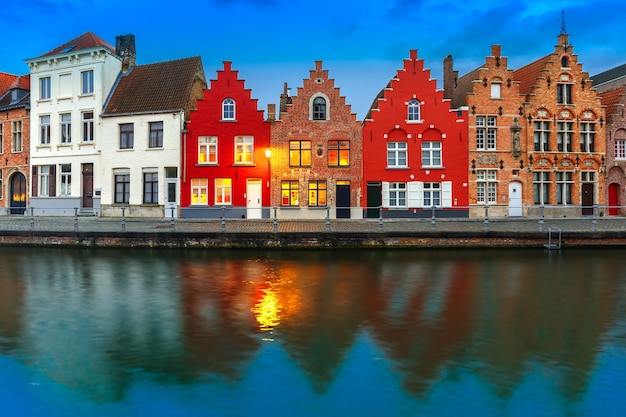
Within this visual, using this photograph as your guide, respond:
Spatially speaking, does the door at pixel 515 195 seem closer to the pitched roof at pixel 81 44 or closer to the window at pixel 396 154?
the window at pixel 396 154

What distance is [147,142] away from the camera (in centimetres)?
3189

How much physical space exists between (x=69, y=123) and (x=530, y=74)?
105ft

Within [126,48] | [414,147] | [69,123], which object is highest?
[126,48]

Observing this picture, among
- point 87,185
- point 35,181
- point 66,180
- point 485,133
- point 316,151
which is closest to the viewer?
point 316,151

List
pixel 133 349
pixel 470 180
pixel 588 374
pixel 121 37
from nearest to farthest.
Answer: pixel 588 374 < pixel 133 349 < pixel 470 180 < pixel 121 37

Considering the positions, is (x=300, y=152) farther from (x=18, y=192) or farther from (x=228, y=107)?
(x=18, y=192)

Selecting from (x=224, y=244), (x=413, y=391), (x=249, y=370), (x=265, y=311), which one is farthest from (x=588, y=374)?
(x=224, y=244)

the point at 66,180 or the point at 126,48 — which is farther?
the point at 126,48

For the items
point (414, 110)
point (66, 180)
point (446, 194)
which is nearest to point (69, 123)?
point (66, 180)

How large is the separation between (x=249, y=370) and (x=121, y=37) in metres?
34.7

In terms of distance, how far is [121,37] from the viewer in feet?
116

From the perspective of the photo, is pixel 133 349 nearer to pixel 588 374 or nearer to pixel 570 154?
pixel 588 374

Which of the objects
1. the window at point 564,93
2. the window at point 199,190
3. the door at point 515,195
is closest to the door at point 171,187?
the window at point 199,190

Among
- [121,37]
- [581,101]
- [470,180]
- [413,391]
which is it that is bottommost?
[413,391]
